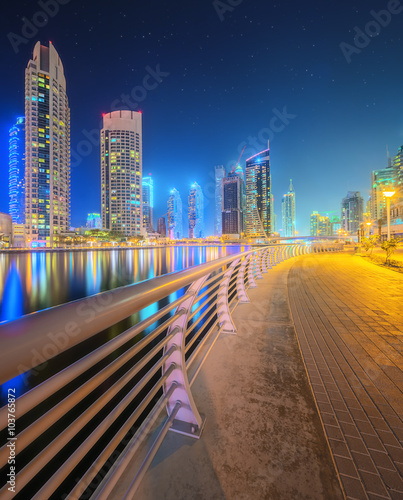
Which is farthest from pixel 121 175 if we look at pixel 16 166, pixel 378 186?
pixel 378 186

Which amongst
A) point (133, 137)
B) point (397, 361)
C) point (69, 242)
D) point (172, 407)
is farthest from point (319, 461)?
point (133, 137)

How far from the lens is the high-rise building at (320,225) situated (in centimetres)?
17182

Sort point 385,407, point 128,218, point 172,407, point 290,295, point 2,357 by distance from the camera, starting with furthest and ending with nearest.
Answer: point 128,218 → point 290,295 → point 385,407 → point 172,407 → point 2,357

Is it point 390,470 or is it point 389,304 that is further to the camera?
point 389,304

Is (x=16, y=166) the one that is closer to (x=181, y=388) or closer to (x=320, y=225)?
(x=181, y=388)

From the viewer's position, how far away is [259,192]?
131 meters

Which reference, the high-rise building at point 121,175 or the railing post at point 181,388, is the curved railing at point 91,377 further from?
the high-rise building at point 121,175

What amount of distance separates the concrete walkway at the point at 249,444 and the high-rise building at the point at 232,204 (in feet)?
475

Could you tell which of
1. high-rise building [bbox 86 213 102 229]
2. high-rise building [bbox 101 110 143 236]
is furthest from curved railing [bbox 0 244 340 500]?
high-rise building [bbox 86 213 102 229]

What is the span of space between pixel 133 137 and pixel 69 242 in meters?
72.4

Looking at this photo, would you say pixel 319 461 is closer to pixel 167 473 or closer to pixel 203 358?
pixel 167 473

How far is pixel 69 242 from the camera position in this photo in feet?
288

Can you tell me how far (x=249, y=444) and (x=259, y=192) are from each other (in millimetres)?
137570

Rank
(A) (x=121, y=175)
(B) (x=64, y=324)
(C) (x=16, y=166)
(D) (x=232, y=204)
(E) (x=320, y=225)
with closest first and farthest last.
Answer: (B) (x=64, y=324)
(A) (x=121, y=175)
(C) (x=16, y=166)
(D) (x=232, y=204)
(E) (x=320, y=225)
